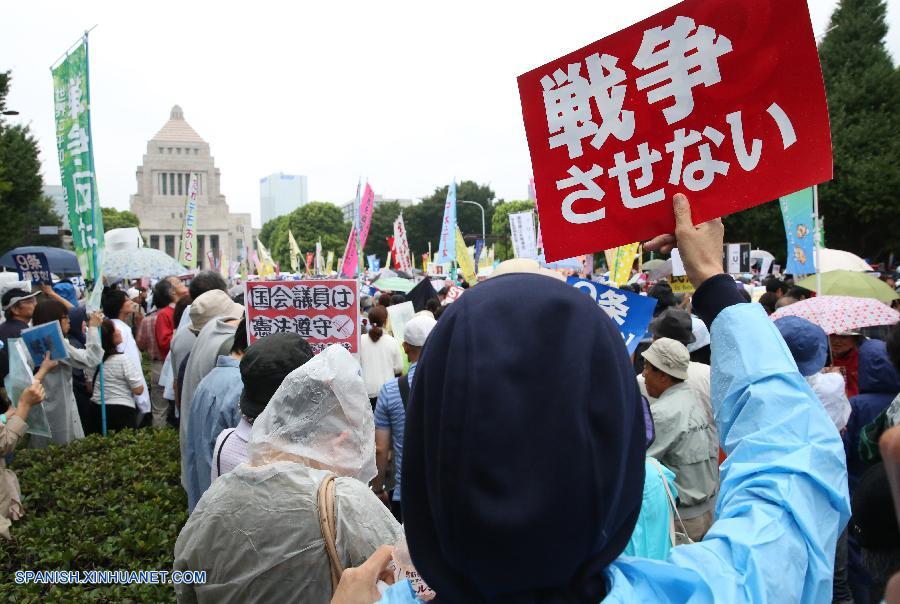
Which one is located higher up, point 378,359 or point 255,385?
point 378,359

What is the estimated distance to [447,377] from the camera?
0.94 meters

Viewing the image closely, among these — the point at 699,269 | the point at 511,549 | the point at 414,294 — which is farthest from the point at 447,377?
the point at 414,294

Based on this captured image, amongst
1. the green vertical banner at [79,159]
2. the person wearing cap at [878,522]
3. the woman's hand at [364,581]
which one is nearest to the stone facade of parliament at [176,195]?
the green vertical banner at [79,159]

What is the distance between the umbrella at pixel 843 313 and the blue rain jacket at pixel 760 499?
4.13 m

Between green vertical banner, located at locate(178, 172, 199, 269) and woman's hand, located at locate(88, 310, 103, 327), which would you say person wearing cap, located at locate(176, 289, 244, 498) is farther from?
green vertical banner, located at locate(178, 172, 199, 269)

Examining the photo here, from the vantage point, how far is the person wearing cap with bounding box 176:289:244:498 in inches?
181

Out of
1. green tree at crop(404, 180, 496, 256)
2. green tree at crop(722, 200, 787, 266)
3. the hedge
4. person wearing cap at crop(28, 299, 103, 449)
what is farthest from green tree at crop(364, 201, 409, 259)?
the hedge

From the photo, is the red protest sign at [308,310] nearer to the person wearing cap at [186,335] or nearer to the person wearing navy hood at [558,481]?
the person wearing cap at [186,335]

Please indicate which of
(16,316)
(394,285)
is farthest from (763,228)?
(16,316)

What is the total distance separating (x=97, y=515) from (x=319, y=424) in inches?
126

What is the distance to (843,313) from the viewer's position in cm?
529

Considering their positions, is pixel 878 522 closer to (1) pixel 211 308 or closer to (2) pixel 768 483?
(2) pixel 768 483

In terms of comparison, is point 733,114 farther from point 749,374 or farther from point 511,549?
point 511,549

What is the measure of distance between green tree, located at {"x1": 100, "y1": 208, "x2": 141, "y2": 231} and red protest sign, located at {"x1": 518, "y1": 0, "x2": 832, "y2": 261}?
91.2 meters
